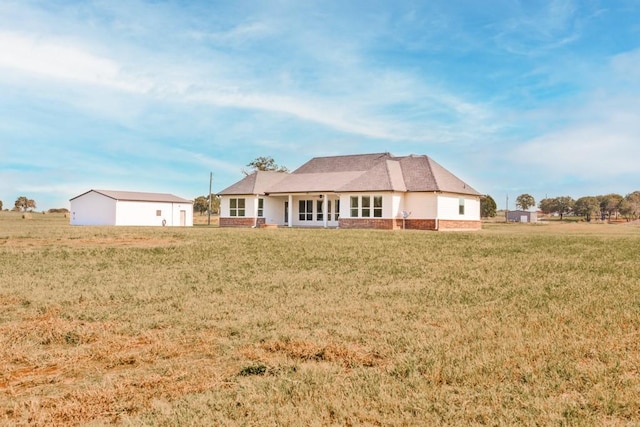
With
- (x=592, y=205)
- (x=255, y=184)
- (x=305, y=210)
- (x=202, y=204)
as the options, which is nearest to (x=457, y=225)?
(x=305, y=210)

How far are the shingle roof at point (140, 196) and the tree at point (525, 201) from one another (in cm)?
9667

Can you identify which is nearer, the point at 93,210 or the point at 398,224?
the point at 398,224

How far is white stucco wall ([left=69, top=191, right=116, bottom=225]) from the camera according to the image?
45469mm

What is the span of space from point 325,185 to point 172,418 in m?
34.0

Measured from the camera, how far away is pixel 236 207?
40.9 meters

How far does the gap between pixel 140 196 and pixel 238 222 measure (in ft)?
46.2

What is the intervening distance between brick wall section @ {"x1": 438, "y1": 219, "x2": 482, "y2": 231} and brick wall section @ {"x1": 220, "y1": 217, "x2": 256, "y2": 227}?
15.3m

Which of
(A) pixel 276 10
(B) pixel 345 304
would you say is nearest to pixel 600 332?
(B) pixel 345 304

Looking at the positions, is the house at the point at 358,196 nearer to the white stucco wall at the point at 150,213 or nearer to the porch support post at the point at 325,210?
the porch support post at the point at 325,210

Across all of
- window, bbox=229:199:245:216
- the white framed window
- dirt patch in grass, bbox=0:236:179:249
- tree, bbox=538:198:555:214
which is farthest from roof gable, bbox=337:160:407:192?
tree, bbox=538:198:555:214

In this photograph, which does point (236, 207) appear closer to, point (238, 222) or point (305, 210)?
point (238, 222)

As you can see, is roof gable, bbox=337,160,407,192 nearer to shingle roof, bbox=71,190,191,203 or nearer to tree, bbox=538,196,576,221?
shingle roof, bbox=71,190,191,203

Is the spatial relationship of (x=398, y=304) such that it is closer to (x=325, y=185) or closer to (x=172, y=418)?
(x=172, y=418)

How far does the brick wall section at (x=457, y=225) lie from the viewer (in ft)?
110
